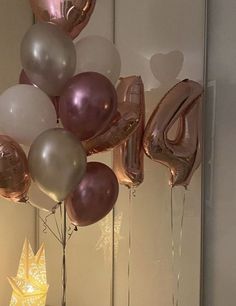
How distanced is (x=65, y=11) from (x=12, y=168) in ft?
1.84

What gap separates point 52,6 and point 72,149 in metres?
0.52

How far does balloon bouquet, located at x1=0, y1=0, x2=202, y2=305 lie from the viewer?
1465mm

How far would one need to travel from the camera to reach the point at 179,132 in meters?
1.89

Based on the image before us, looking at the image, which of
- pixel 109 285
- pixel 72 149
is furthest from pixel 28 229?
pixel 72 149

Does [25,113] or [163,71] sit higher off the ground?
[163,71]

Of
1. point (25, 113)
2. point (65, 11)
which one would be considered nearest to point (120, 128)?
point (25, 113)

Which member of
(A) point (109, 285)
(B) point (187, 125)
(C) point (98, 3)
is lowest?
(A) point (109, 285)

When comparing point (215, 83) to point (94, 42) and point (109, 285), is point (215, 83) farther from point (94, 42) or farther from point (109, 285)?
point (109, 285)

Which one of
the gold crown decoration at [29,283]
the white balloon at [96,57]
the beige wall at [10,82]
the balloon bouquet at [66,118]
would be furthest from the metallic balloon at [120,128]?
the beige wall at [10,82]

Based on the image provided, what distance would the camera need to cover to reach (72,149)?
144 cm

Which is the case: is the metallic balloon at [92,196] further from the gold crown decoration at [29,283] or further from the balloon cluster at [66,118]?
the gold crown decoration at [29,283]

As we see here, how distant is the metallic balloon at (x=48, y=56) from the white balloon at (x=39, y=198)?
0.38 m

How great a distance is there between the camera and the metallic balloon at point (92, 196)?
1564 mm

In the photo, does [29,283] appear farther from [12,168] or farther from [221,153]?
[221,153]
